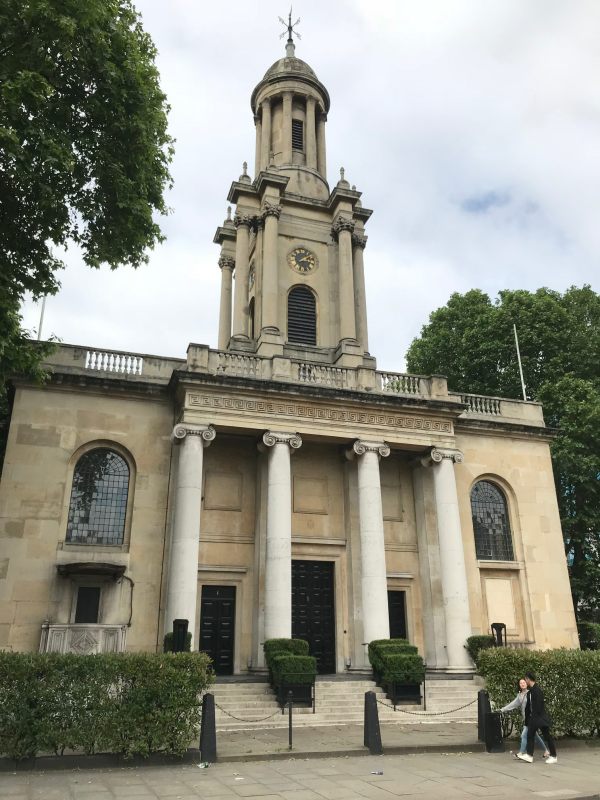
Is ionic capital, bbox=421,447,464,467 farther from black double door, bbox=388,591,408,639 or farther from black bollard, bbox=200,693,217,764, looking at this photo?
black bollard, bbox=200,693,217,764

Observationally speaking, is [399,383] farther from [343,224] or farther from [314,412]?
[343,224]

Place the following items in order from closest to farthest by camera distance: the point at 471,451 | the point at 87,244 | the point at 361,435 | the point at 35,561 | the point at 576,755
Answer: the point at 576,755, the point at 87,244, the point at 35,561, the point at 361,435, the point at 471,451

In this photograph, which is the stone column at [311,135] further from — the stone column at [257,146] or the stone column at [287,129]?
the stone column at [257,146]

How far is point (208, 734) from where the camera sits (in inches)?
452

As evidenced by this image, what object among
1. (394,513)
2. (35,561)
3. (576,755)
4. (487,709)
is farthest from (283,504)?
(576,755)

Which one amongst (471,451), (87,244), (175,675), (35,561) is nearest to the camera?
(175,675)

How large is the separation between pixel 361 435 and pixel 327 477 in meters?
2.49

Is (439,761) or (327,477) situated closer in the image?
(439,761)

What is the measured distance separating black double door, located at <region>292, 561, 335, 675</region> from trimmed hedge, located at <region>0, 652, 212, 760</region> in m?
11.0

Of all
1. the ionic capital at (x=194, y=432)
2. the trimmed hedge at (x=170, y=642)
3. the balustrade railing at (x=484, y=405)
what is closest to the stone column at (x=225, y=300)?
the ionic capital at (x=194, y=432)

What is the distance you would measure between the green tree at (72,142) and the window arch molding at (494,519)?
1664 centimetres

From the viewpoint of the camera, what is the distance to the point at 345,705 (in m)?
17.5

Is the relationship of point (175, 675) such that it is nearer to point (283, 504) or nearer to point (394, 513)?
point (283, 504)

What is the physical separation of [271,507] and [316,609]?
462 cm
